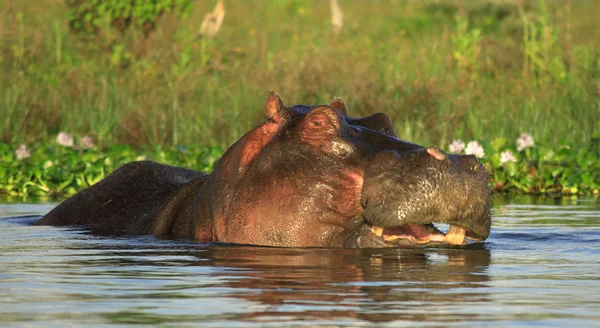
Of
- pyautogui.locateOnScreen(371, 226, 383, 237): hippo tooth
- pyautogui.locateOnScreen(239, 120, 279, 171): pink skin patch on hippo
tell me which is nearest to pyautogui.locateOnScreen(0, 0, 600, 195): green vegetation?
pyautogui.locateOnScreen(239, 120, 279, 171): pink skin patch on hippo

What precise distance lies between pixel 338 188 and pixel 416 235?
0.44m

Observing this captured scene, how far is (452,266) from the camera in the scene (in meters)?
5.46

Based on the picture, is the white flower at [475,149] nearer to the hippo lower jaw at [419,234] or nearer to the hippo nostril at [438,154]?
the hippo lower jaw at [419,234]

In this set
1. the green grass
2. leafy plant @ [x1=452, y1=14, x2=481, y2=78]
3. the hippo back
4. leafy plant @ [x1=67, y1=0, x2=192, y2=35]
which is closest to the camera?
the hippo back

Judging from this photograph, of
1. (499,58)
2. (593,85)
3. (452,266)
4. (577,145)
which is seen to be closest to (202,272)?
(452,266)

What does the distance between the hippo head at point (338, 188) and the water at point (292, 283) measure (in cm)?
11

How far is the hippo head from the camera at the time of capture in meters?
5.44

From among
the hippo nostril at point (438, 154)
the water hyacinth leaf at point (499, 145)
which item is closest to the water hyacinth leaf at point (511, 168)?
the water hyacinth leaf at point (499, 145)

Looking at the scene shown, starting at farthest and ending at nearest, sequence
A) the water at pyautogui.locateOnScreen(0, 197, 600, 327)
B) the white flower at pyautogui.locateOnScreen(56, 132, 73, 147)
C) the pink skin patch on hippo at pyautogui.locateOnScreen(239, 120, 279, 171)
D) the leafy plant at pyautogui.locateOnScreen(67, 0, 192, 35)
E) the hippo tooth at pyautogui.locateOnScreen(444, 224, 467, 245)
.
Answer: the leafy plant at pyautogui.locateOnScreen(67, 0, 192, 35) → the white flower at pyautogui.locateOnScreen(56, 132, 73, 147) → the pink skin patch on hippo at pyautogui.locateOnScreen(239, 120, 279, 171) → the hippo tooth at pyautogui.locateOnScreen(444, 224, 467, 245) → the water at pyautogui.locateOnScreen(0, 197, 600, 327)

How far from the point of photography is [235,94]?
1311 cm

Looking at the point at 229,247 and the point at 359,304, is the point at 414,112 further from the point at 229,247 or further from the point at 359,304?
the point at 359,304

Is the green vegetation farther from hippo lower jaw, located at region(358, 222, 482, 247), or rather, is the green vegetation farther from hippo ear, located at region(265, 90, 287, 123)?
hippo lower jaw, located at region(358, 222, 482, 247)

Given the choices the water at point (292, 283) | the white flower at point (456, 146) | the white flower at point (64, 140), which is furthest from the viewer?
the white flower at point (64, 140)

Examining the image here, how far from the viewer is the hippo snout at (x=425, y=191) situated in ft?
17.8
